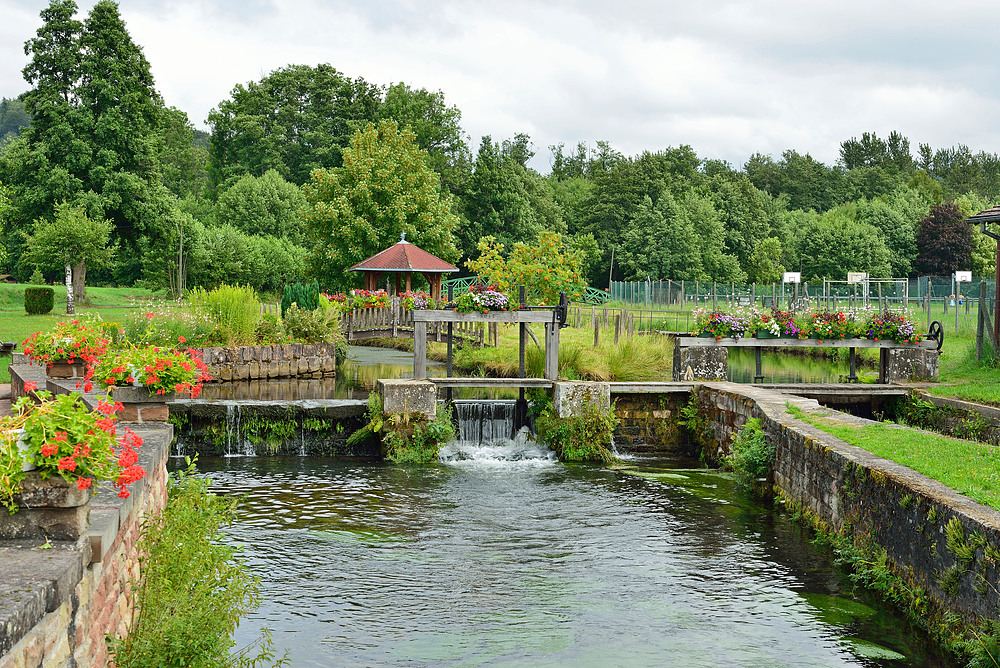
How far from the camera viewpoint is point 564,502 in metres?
10.4

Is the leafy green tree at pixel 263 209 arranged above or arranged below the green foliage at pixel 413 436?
above

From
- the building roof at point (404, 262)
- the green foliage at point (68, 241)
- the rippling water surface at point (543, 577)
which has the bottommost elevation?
the rippling water surface at point (543, 577)

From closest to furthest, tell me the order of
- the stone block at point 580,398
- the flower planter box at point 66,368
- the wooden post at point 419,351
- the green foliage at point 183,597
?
1. the green foliage at point 183,597
2. the flower planter box at point 66,368
3. the stone block at point 580,398
4. the wooden post at point 419,351

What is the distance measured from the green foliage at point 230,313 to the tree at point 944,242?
161ft

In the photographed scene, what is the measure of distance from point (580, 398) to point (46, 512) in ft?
32.2

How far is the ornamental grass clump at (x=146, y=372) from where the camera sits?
23.3 feet

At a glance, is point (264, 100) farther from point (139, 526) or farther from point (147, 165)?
point (139, 526)

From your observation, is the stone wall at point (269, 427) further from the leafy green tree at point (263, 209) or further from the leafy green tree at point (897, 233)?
the leafy green tree at point (897, 233)

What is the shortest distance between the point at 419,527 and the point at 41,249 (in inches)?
1247

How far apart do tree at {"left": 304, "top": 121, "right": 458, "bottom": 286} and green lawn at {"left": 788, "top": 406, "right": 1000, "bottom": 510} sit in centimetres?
2681

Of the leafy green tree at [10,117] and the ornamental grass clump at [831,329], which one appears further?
the leafy green tree at [10,117]

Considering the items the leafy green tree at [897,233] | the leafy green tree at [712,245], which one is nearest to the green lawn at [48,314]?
the leafy green tree at [712,245]

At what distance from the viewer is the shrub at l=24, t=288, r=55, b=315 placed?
31594 millimetres

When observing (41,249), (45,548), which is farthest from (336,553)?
(41,249)
